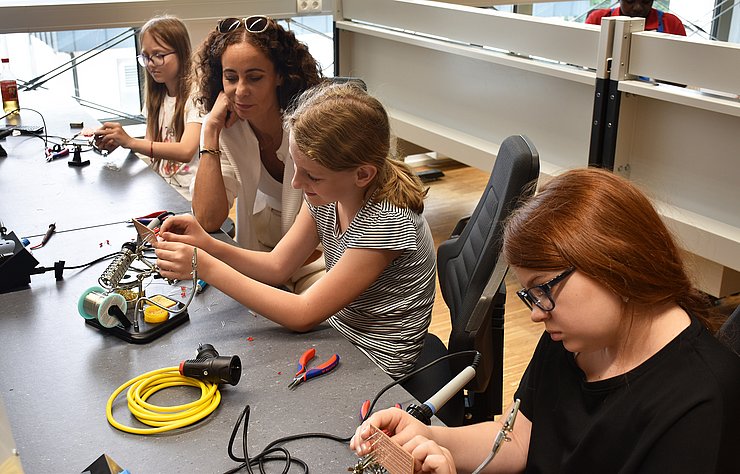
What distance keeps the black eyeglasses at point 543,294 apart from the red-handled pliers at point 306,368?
1.46ft

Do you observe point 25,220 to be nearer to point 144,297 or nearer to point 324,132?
point 144,297

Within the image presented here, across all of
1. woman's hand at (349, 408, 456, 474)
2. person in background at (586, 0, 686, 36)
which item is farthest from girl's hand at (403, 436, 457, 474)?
person in background at (586, 0, 686, 36)

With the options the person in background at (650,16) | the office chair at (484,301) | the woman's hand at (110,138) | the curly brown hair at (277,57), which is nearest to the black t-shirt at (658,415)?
the office chair at (484,301)

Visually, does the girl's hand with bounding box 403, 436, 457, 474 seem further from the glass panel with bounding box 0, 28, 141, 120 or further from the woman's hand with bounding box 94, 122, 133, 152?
the glass panel with bounding box 0, 28, 141, 120

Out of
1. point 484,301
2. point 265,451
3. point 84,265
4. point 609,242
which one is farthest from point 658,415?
point 84,265

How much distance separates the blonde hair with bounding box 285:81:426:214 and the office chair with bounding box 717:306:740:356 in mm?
690

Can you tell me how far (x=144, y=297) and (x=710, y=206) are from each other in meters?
1.80

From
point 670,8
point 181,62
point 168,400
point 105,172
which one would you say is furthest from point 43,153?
point 670,8

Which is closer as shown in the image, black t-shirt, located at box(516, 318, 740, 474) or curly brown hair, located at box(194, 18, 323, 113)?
black t-shirt, located at box(516, 318, 740, 474)

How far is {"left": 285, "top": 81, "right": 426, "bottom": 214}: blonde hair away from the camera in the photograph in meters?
1.57

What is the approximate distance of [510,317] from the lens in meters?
2.99

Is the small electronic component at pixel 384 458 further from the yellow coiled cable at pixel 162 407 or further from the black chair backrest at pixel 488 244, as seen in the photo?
the black chair backrest at pixel 488 244

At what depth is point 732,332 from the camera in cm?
115

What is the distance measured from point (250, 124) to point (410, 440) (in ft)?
4.77
